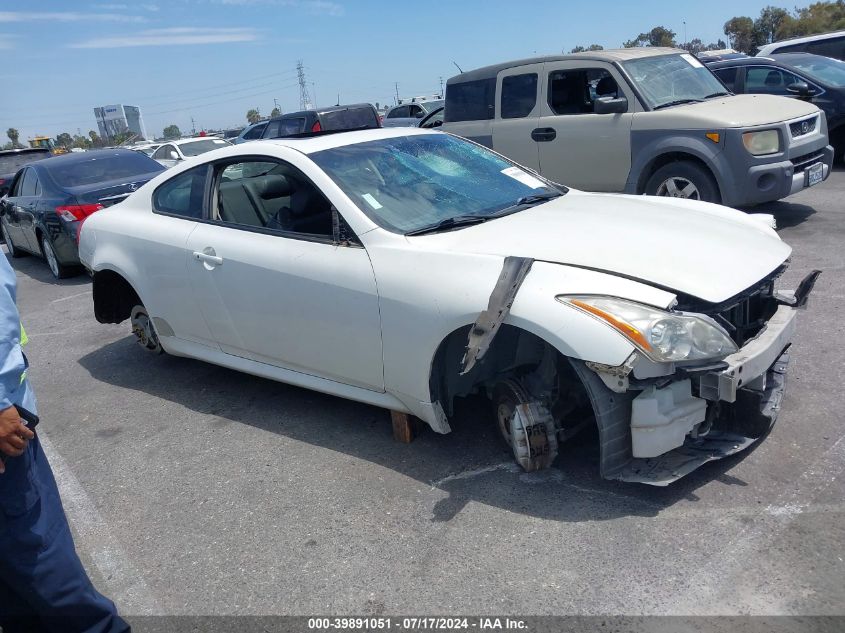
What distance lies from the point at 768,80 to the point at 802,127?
11.2 ft

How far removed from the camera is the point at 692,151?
275 inches

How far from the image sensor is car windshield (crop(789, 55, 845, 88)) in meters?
9.89

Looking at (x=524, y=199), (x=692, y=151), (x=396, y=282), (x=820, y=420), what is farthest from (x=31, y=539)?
(x=692, y=151)

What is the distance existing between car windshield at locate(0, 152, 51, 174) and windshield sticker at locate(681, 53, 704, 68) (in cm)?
1407

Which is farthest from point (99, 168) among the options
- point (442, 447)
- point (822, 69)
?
point (822, 69)

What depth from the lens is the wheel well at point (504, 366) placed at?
10.9ft

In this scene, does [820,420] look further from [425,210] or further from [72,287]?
[72,287]

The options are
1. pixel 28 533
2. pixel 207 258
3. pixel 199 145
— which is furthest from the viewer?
pixel 199 145

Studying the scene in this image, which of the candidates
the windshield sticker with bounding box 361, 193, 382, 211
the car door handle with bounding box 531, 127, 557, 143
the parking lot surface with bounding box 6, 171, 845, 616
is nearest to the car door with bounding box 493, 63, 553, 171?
the car door handle with bounding box 531, 127, 557, 143

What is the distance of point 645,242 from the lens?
3.32 m

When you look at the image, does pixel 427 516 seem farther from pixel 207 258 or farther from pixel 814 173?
pixel 814 173

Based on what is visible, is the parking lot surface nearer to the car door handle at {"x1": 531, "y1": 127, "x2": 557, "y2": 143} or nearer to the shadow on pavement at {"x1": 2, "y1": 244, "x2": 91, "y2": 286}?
the car door handle at {"x1": 531, "y1": 127, "x2": 557, "y2": 143}

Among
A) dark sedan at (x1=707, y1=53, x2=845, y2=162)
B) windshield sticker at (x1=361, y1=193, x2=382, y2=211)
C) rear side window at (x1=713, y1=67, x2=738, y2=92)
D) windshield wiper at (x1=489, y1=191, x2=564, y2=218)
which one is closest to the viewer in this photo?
windshield sticker at (x1=361, y1=193, x2=382, y2=211)

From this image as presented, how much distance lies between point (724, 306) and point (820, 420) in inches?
42.4
